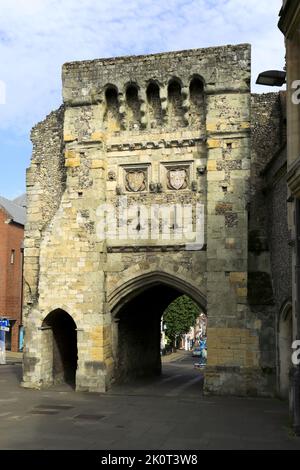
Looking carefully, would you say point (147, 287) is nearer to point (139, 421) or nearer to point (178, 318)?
point (139, 421)

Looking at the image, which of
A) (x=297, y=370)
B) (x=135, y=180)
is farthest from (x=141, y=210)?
(x=297, y=370)

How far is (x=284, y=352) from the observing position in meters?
16.0

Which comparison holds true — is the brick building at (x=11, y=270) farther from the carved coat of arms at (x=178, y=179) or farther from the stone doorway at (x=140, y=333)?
the carved coat of arms at (x=178, y=179)

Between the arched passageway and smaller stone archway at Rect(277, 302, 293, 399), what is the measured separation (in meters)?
2.98

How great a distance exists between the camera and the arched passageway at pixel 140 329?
18891mm

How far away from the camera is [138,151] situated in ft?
61.3

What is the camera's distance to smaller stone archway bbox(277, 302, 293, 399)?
15883mm

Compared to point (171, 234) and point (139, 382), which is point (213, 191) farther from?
point (139, 382)

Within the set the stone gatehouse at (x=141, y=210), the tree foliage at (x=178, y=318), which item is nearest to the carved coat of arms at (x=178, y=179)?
the stone gatehouse at (x=141, y=210)

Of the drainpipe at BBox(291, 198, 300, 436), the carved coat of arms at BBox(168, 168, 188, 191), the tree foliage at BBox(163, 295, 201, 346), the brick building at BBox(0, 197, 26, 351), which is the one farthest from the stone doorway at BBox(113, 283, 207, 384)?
the tree foliage at BBox(163, 295, 201, 346)

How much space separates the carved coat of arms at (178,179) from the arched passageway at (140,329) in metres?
3.18

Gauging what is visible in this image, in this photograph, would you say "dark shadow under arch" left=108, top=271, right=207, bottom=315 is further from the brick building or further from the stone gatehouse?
the brick building

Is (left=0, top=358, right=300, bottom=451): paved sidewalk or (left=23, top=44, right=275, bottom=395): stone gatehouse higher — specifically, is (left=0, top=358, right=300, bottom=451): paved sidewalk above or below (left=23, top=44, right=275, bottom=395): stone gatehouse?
below
